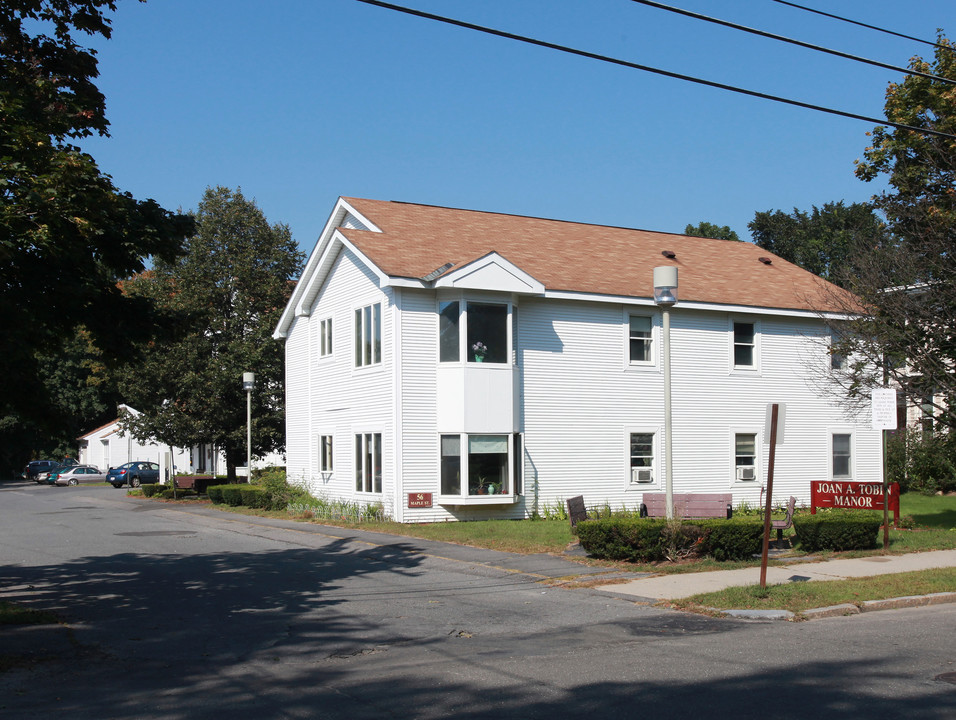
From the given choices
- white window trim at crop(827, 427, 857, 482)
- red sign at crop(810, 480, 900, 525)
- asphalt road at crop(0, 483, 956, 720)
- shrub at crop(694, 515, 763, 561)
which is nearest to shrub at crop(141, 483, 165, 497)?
asphalt road at crop(0, 483, 956, 720)

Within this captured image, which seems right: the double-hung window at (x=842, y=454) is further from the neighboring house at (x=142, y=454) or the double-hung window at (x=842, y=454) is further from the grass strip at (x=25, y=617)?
the grass strip at (x=25, y=617)

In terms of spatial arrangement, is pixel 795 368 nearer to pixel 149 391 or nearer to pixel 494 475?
pixel 494 475

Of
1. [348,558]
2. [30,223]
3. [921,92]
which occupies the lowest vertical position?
[348,558]

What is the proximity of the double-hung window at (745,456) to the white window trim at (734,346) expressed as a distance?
1.95m

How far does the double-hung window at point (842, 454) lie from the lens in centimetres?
3022

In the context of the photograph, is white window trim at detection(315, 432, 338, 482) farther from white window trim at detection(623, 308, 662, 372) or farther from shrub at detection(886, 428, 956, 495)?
shrub at detection(886, 428, 956, 495)

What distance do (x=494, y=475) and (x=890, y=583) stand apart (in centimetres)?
1240

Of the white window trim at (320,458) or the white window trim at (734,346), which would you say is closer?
the white window trim at (320,458)

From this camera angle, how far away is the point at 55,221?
10.2m

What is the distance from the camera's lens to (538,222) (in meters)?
31.5

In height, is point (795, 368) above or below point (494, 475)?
above

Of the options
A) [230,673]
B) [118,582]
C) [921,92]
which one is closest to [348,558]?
[118,582]

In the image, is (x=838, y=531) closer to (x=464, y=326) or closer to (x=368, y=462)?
(x=464, y=326)

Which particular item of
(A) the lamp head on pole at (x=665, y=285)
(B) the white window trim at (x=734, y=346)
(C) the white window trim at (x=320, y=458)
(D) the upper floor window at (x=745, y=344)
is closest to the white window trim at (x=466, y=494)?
(C) the white window trim at (x=320, y=458)
